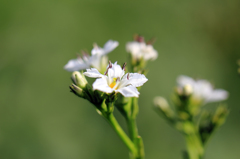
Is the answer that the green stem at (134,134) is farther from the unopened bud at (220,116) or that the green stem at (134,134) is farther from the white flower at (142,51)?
the unopened bud at (220,116)

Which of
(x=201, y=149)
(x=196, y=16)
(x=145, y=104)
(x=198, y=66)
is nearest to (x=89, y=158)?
(x=145, y=104)

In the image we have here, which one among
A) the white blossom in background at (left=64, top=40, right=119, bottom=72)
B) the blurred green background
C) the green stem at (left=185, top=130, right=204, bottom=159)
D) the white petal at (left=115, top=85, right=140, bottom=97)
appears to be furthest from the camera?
the blurred green background

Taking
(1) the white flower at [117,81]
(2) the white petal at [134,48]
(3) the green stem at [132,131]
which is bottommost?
(3) the green stem at [132,131]

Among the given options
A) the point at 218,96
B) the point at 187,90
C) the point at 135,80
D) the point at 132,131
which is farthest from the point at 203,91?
the point at 135,80

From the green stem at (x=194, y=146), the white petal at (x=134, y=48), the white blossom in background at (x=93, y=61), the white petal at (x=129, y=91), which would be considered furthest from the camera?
the white petal at (x=134, y=48)

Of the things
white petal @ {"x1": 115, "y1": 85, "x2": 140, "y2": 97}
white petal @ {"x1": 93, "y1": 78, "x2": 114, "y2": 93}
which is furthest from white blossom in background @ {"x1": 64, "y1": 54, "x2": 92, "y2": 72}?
white petal @ {"x1": 115, "y1": 85, "x2": 140, "y2": 97}

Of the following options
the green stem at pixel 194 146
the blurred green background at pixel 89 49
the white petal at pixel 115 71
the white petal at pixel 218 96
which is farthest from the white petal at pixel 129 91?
the blurred green background at pixel 89 49

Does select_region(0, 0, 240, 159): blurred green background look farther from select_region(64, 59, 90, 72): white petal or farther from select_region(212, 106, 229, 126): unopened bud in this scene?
select_region(64, 59, 90, 72): white petal
